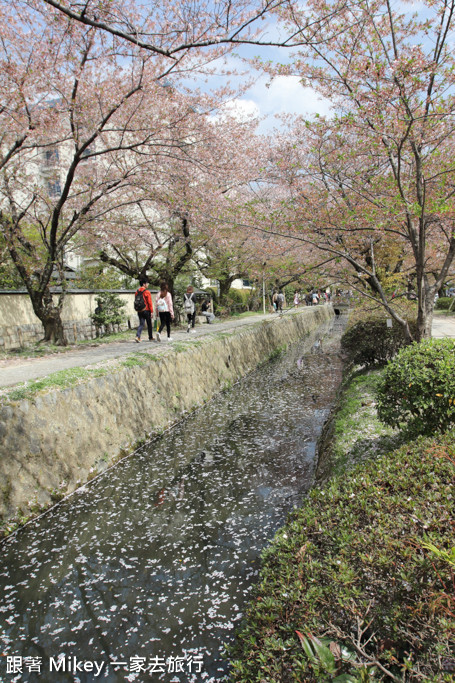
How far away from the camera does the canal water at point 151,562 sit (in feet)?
11.1

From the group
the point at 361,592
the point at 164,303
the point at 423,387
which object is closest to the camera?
the point at 361,592

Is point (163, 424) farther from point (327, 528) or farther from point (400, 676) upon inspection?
point (400, 676)

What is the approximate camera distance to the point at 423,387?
16.2 ft

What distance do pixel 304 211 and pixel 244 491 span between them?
5.57 meters

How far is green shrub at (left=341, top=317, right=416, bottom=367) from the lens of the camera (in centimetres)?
1076

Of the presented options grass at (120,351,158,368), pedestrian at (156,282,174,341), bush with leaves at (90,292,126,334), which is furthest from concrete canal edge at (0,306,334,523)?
bush with leaves at (90,292,126,334)

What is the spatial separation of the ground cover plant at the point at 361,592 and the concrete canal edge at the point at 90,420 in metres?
4.10

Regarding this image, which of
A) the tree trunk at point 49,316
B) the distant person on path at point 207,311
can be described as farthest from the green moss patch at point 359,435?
the distant person on path at point 207,311

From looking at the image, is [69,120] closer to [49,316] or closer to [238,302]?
[49,316]

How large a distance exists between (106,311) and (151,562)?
12903 millimetres

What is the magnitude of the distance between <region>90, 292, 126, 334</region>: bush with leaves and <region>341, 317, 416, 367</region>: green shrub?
9529mm

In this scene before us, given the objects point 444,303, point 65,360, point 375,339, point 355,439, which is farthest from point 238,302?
point 355,439

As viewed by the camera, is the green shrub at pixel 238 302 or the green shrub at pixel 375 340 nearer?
the green shrub at pixel 375 340

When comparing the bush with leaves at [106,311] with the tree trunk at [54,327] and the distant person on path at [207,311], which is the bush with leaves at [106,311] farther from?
the distant person on path at [207,311]
